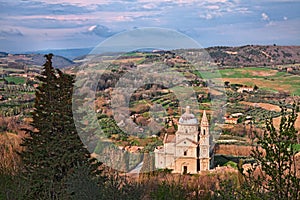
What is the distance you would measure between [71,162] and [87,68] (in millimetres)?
26193

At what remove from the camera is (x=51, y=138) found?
984cm

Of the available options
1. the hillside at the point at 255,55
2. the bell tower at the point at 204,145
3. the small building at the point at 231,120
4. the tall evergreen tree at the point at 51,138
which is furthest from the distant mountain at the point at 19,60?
the tall evergreen tree at the point at 51,138

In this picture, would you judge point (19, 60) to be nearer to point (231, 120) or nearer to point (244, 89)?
point (244, 89)

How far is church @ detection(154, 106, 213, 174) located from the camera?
21562 mm

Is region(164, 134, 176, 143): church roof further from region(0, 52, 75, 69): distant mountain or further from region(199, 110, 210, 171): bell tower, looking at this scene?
region(0, 52, 75, 69): distant mountain

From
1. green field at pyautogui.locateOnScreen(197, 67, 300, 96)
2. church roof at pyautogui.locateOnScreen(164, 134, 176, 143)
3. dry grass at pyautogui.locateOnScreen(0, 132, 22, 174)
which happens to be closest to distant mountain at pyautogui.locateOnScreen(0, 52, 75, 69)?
green field at pyautogui.locateOnScreen(197, 67, 300, 96)

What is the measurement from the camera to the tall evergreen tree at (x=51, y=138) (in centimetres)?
970

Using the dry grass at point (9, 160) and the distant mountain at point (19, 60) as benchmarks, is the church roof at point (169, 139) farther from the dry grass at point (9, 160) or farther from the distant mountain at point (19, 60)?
the distant mountain at point (19, 60)

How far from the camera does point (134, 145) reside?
2441cm

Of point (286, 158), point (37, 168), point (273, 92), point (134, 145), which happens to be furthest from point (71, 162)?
point (273, 92)

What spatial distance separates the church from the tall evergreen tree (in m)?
11.9

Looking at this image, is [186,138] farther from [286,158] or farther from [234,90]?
[234,90]

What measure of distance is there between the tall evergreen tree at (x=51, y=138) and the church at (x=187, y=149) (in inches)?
469

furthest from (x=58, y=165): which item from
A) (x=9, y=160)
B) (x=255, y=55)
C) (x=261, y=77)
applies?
(x=255, y=55)
